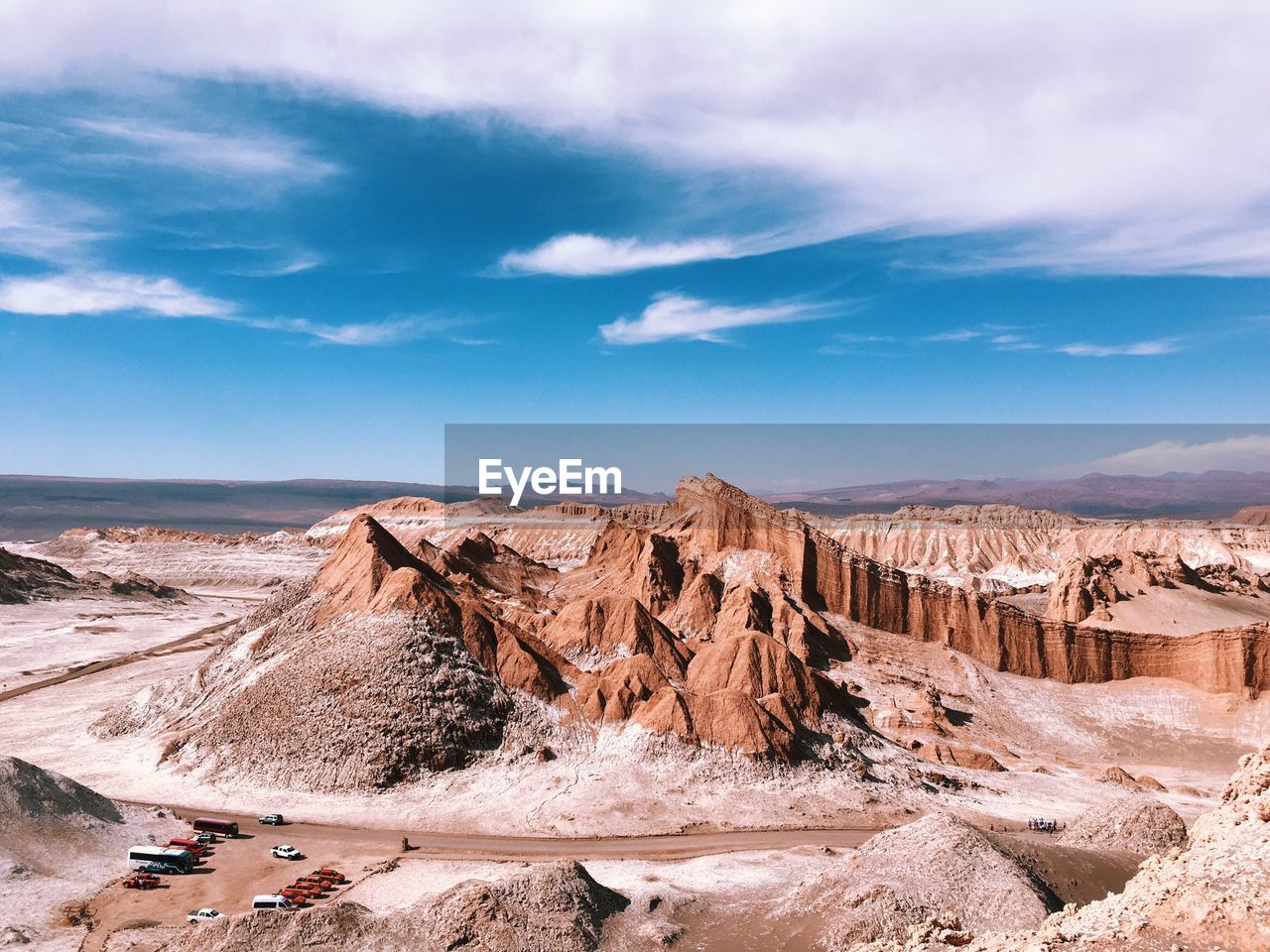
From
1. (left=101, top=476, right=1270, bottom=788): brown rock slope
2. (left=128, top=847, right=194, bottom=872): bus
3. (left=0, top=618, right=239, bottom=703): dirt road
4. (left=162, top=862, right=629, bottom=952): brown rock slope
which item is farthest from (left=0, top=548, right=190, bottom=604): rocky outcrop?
(left=162, top=862, right=629, bottom=952): brown rock slope

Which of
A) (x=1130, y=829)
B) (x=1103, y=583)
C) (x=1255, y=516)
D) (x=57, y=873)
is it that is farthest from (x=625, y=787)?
(x=1255, y=516)

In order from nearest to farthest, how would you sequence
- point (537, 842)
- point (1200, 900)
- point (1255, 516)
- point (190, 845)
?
point (1200, 900)
point (190, 845)
point (537, 842)
point (1255, 516)

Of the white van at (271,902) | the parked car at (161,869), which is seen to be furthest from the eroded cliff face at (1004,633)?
the parked car at (161,869)

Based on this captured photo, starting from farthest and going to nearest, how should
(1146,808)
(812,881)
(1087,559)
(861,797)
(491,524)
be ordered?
(491,524) → (1087,559) → (861,797) → (1146,808) → (812,881)

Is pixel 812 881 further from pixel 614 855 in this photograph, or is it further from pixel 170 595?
pixel 170 595

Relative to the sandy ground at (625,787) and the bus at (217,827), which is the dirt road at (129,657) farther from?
the bus at (217,827)

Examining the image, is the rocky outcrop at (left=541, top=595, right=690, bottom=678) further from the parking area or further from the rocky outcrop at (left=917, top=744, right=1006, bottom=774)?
the parking area

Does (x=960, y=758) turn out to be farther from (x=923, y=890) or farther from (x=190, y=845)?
(x=190, y=845)

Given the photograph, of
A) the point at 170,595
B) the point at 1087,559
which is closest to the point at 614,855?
the point at 1087,559
